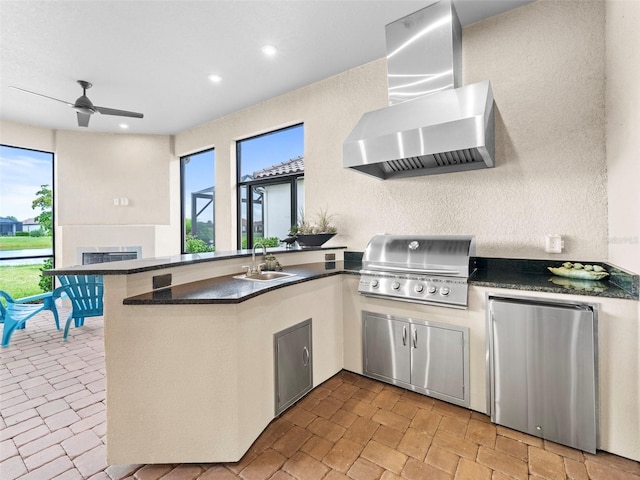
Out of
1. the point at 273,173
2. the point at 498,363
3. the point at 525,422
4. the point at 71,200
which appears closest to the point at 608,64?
the point at 498,363

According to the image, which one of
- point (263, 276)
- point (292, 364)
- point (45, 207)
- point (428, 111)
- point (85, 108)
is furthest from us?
point (45, 207)

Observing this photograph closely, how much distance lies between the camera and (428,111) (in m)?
2.23

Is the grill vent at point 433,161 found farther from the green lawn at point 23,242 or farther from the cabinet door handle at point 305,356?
the green lawn at point 23,242

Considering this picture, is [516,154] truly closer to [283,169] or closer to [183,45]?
[283,169]

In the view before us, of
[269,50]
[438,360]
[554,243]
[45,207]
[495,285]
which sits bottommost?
[438,360]

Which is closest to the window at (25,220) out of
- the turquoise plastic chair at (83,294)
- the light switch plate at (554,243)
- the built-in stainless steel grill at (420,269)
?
the turquoise plastic chair at (83,294)

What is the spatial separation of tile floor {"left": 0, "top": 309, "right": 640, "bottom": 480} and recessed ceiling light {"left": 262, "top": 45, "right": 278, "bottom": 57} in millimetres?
3089

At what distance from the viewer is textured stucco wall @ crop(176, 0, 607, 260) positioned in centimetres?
217

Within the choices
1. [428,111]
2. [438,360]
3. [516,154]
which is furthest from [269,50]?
[438,360]

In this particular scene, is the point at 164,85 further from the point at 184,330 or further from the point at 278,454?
the point at 278,454

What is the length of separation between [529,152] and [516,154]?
0.28 feet

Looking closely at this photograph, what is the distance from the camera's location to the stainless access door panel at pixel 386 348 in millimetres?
2311

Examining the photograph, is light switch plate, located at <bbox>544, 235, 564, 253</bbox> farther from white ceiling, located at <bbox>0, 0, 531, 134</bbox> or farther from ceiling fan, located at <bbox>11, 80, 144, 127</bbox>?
ceiling fan, located at <bbox>11, 80, 144, 127</bbox>

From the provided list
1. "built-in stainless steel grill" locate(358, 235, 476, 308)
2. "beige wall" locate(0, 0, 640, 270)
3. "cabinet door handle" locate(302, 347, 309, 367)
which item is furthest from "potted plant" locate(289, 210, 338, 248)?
"cabinet door handle" locate(302, 347, 309, 367)
